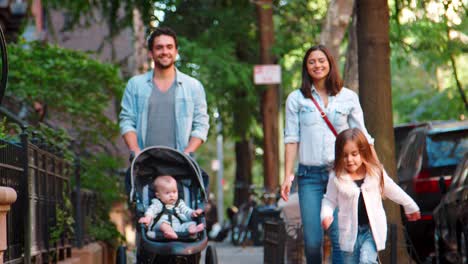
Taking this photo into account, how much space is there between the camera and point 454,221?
11023 mm

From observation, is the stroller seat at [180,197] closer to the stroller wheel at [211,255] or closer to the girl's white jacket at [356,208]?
the stroller wheel at [211,255]

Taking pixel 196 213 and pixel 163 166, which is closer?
pixel 196 213


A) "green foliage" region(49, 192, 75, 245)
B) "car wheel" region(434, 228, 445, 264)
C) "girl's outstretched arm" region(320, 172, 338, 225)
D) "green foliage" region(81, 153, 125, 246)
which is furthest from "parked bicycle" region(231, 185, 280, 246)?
"girl's outstretched arm" region(320, 172, 338, 225)

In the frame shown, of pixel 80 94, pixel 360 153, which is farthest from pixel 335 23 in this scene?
pixel 360 153

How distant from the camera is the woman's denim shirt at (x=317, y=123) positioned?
884 cm

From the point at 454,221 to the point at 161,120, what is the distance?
10.5 ft

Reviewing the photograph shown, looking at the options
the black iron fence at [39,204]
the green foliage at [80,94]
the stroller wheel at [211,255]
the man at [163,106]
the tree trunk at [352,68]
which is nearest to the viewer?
the black iron fence at [39,204]

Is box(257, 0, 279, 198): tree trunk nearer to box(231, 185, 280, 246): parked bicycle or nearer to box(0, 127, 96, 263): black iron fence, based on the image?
box(231, 185, 280, 246): parked bicycle

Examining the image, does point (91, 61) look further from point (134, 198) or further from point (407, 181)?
Result: point (134, 198)

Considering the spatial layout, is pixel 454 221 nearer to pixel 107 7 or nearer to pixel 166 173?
pixel 166 173

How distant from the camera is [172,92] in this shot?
9.33 meters

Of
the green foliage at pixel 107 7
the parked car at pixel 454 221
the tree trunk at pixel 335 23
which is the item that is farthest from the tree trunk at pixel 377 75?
the green foliage at pixel 107 7

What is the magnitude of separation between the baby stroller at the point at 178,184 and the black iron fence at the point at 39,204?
32.9 inches

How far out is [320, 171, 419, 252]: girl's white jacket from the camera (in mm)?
8266
